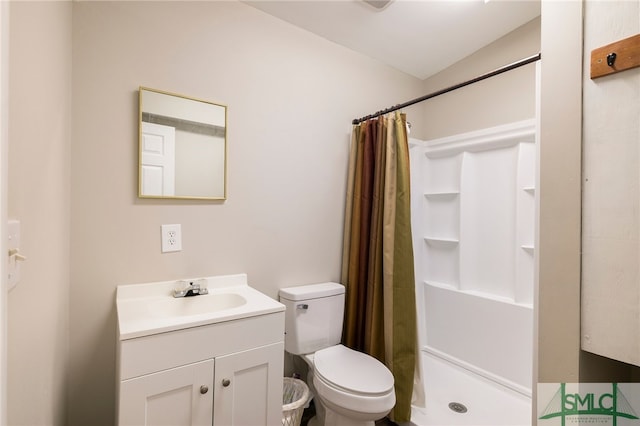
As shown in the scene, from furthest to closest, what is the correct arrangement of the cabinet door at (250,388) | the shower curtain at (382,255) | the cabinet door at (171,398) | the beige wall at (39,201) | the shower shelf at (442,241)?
1. the shower shelf at (442,241)
2. the shower curtain at (382,255)
3. the cabinet door at (250,388)
4. the cabinet door at (171,398)
5. the beige wall at (39,201)

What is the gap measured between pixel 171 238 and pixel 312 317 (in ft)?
3.06

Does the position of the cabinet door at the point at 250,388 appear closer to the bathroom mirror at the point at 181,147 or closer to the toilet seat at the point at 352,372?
the toilet seat at the point at 352,372

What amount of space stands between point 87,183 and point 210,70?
0.84 metres

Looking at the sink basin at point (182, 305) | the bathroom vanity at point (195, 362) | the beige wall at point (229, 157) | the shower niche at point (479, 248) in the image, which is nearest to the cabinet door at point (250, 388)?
the bathroom vanity at point (195, 362)

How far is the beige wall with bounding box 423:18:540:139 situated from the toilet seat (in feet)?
6.38

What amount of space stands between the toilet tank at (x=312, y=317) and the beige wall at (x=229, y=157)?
0.14m

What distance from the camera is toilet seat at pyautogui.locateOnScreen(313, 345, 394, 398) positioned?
4.68ft

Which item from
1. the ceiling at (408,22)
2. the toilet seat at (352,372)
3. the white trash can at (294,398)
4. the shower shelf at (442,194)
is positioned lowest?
the white trash can at (294,398)

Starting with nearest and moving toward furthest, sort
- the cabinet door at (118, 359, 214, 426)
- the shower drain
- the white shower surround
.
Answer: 1. the cabinet door at (118, 359, 214, 426)
2. the shower drain
3. the white shower surround

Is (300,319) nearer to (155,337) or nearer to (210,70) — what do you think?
(155,337)

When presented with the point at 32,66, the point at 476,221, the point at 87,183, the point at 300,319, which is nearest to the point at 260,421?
the point at 300,319

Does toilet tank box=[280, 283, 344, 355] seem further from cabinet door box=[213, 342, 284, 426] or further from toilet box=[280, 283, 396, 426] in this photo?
cabinet door box=[213, 342, 284, 426]

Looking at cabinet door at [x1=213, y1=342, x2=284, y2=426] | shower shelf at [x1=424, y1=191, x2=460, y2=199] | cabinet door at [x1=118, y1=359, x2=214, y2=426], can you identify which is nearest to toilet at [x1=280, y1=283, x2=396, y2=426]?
cabinet door at [x1=213, y1=342, x2=284, y2=426]

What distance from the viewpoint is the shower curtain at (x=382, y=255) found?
1.74 m
